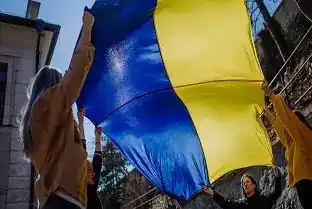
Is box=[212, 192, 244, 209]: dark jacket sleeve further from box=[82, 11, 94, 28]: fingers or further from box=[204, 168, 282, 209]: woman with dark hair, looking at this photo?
box=[82, 11, 94, 28]: fingers

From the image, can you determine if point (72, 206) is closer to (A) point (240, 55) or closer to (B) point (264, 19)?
(A) point (240, 55)

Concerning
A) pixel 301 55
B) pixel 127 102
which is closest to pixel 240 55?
pixel 127 102

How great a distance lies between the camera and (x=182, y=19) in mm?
3410

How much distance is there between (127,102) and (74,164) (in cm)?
184

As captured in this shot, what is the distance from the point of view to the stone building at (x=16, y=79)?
774 centimetres

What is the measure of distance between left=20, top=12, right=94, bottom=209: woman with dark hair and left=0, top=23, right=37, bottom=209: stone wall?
5341 millimetres

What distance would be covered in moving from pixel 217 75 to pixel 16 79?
6.76 meters

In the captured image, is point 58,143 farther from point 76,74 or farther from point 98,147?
point 98,147

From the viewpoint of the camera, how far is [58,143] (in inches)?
70.5

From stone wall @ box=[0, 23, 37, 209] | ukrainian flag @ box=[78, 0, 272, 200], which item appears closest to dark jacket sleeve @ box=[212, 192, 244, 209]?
ukrainian flag @ box=[78, 0, 272, 200]

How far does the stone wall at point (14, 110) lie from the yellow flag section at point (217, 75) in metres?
4.43

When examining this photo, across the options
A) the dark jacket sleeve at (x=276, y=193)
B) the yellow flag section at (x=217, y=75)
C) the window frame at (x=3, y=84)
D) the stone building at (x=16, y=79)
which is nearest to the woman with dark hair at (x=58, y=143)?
the yellow flag section at (x=217, y=75)

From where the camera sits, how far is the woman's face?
168 inches

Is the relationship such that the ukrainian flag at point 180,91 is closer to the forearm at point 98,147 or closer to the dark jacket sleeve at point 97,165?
Result: the forearm at point 98,147
